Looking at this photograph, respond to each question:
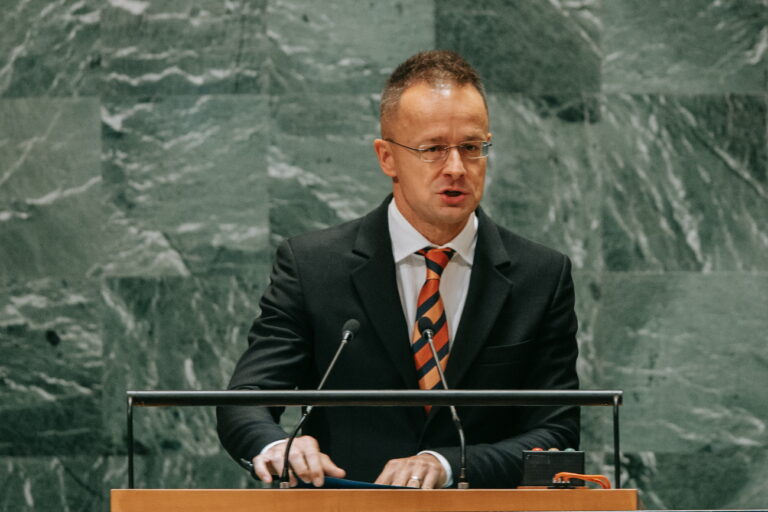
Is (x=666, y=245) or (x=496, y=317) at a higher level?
(x=666, y=245)

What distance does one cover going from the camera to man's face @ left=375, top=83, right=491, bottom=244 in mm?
3127

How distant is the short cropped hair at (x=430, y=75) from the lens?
3.20m

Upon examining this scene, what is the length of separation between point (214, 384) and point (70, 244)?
2.81ft

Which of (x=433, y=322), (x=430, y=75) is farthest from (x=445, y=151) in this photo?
(x=433, y=322)

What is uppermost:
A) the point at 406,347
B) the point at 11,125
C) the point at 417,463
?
the point at 11,125

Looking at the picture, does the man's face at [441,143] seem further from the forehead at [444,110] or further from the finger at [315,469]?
the finger at [315,469]

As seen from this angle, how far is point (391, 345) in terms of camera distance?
10.3 ft

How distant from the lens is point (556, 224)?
496cm

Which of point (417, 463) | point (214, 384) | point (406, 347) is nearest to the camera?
point (417, 463)

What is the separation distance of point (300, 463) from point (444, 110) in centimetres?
115

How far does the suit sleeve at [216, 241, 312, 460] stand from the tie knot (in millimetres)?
368

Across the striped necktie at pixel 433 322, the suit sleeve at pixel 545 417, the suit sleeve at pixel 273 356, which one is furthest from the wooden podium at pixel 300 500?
the striped necktie at pixel 433 322

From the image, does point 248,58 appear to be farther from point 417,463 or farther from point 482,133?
point 417,463

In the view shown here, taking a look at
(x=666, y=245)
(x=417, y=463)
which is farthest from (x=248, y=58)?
(x=417, y=463)
